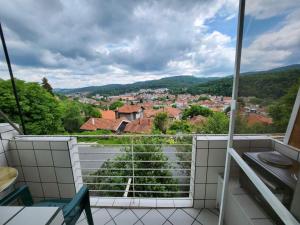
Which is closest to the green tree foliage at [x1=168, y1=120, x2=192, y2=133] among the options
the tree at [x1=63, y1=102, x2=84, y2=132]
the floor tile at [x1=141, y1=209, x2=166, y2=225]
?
the tree at [x1=63, y1=102, x2=84, y2=132]

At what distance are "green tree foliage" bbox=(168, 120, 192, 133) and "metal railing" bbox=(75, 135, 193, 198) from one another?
3131 mm

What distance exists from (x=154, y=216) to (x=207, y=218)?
1.67ft

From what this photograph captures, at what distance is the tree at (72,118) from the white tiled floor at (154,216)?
1020 centimetres

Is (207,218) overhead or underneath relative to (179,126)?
overhead

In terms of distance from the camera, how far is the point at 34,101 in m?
9.86

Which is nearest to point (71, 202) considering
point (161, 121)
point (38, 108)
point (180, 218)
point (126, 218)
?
point (126, 218)

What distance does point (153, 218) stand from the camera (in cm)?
151

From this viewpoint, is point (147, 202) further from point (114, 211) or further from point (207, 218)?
point (207, 218)

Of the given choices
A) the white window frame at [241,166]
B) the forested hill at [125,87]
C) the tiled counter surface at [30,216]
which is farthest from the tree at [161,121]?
the tiled counter surface at [30,216]

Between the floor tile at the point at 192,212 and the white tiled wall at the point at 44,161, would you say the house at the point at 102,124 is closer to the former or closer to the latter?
the white tiled wall at the point at 44,161

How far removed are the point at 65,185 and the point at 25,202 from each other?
59 cm

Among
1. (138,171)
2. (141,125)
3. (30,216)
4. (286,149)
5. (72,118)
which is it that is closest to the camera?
(30,216)

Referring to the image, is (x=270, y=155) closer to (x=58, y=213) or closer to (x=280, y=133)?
(x=280, y=133)

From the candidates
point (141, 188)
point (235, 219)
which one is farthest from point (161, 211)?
point (141, 188)
